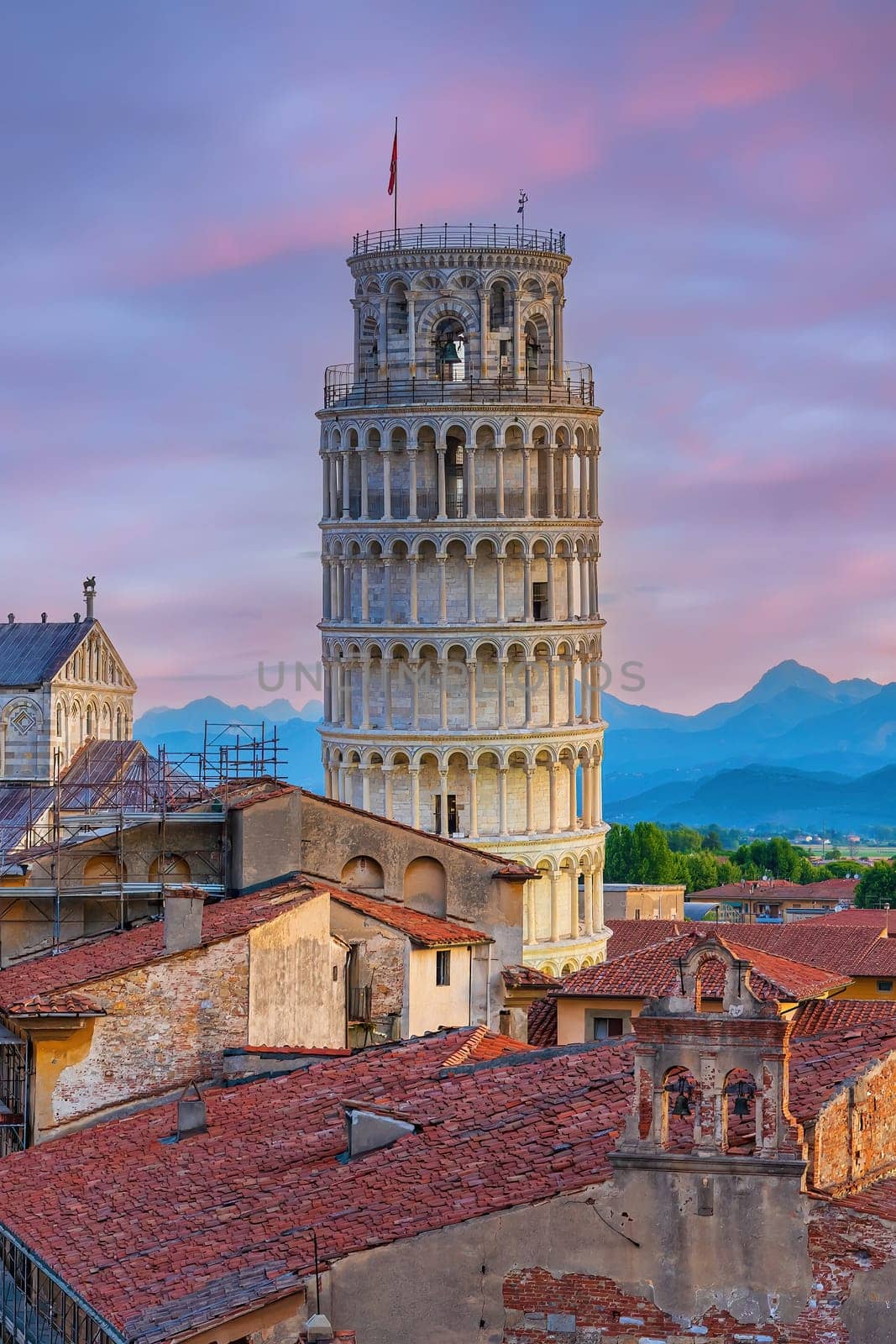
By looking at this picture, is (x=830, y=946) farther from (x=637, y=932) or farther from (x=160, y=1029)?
(x=160, y=1029)

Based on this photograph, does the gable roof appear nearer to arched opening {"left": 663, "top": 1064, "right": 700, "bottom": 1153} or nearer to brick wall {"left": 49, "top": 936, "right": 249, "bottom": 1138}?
brick wall {"left": 49, "top": 936, "right": 249, "bottom": 1138}

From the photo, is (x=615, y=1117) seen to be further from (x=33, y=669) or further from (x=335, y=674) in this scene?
(x=335, y=674)

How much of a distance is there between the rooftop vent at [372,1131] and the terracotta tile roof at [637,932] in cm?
6312

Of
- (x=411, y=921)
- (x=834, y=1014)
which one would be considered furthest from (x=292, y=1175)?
(x=411, y=921)

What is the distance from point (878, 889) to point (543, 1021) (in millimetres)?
92764

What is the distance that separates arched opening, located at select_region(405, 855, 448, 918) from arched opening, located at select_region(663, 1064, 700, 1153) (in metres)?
28.2

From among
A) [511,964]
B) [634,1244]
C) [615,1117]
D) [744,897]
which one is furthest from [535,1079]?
[744,897]

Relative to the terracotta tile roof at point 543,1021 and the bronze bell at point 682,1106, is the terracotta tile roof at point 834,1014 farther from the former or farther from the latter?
the bronze bell at point 682,1106

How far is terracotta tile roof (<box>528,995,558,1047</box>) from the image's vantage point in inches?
2493

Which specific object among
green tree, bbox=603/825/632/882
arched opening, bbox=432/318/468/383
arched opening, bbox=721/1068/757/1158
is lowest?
arched opening, bbox=721/1068/757/1158

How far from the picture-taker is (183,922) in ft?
165

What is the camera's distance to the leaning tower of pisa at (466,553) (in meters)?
98.9

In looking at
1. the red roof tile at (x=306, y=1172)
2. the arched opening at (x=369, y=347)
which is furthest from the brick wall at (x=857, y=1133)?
the arched opening at (x=369, y=347)

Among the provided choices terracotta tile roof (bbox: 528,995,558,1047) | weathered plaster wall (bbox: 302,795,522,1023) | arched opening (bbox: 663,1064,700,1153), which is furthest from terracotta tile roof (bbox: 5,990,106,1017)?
arched opening (bbox: 663,1064,700,1153)
